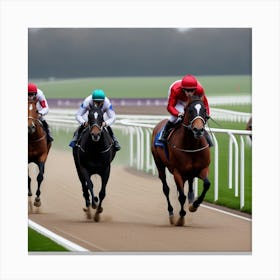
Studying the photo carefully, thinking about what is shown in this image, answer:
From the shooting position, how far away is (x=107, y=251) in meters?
16.4

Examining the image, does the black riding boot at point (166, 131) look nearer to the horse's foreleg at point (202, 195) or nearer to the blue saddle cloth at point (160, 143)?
the blue saddle cloth at point (160, 143)

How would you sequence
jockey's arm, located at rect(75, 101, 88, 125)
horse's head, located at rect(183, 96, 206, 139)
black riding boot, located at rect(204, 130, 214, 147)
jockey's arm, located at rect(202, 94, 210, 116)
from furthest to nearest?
jockey's arm, located at rect(75, 101, 88, 125) → black riding boot, located at rect(204, 130, 214, 147) → jockey's arm, located at rect(202, 94, 210, 116) → horse's head, located at rect(183, 96, 206, 139)

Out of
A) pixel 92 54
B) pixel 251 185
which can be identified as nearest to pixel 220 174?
pixel 251 185

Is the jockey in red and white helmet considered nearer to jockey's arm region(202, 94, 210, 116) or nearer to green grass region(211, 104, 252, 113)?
jockey's arm region(202, 94, 210, 116)

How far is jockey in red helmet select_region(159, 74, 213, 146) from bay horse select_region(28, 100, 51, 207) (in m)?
1.54

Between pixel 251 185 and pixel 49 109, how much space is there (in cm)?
239

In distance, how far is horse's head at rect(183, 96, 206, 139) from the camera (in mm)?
16203

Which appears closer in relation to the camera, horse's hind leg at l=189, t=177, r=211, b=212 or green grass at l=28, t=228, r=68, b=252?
green grass at l=28, t=228, r=68, b=252

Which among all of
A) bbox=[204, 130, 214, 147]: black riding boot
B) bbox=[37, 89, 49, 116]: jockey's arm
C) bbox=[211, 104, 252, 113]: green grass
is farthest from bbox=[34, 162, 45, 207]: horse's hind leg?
bbox=[211, 104, 252, 113]: green grass

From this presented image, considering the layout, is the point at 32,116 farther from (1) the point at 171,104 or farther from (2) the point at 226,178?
(2) the point at 226,178

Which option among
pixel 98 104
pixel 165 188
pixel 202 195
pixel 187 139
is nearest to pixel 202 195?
pixel 202 195

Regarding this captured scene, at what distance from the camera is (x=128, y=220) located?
17.4m

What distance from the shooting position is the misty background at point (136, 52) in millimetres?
17141

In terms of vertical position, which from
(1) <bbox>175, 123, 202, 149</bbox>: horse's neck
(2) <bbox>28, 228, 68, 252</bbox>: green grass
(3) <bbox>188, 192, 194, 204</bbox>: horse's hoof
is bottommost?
(2) <bbox>28, 228, 68, 252</bbox>: green grass
